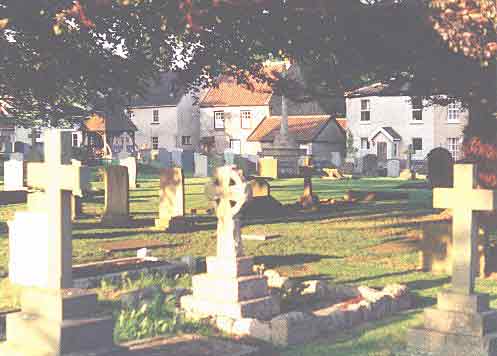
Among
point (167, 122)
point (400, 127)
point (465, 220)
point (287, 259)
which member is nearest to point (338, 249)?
point (287, 259)

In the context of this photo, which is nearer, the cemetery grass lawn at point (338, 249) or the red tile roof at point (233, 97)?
the cemetery grass lawn at point (338, 249)

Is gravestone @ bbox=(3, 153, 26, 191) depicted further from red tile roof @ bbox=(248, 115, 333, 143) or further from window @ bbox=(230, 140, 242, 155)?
window @ bbox=(230, 140, 242, 155)

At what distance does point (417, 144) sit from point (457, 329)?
48.7m

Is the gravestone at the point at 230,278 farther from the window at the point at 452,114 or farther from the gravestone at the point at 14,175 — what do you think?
the window at the point at 452,114

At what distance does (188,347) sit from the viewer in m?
8.71

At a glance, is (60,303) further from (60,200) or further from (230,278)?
(230,278)

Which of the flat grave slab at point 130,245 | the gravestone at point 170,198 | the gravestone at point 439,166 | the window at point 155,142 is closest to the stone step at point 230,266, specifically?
the flat grave slab at point 130,245

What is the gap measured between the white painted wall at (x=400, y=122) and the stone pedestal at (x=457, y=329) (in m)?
45.2

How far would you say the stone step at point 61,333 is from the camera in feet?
24.1

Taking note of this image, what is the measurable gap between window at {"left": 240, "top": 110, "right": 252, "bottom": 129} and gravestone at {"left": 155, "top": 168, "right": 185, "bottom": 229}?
46701 millimetres

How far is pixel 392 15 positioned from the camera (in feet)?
49.5

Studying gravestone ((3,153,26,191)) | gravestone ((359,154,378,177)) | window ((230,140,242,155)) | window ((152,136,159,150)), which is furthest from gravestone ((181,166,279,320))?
window ((152,136,159,150))

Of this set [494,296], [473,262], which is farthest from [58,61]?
[473,262]

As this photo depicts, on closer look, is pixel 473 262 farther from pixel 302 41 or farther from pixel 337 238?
pixel 337 238
